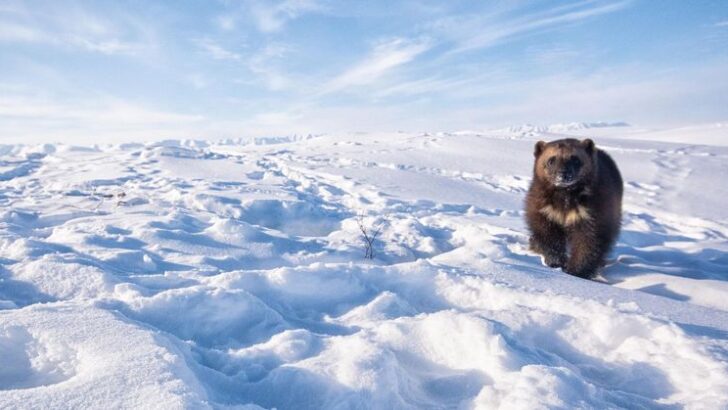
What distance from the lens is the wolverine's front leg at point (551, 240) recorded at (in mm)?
3852

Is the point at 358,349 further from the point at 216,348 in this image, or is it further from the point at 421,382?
the point at 216,348

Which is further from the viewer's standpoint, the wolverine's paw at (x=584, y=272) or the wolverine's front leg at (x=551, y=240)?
the wolverine's front leg at (x=551, y=240)

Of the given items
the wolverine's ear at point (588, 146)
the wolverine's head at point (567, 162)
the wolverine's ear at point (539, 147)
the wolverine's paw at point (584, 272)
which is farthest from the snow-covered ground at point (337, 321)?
the wolverine's ear at point (588, 146)

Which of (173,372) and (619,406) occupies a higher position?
(173,372)

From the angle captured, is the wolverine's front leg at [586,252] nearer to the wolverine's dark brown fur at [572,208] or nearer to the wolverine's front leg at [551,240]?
the wolverine's dark brown fur at [572,208]

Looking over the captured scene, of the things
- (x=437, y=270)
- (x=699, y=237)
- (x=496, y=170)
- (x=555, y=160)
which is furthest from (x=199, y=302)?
(x=496, y=170)

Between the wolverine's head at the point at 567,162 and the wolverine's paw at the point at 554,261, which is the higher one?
the wolverine's head at the point at 567,162

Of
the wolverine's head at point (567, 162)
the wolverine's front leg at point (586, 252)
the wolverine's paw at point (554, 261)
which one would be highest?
the wolverine's head at point (567, 162)

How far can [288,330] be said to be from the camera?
1.78m

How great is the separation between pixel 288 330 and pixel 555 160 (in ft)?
9.28

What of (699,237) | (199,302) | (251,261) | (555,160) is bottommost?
(699,237)

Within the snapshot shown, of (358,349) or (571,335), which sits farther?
(571,335)

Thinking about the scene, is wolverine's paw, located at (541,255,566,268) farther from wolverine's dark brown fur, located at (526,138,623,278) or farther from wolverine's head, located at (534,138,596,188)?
wolverine's head, located at (534,138,596,188)

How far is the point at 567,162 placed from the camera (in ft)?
11.7
